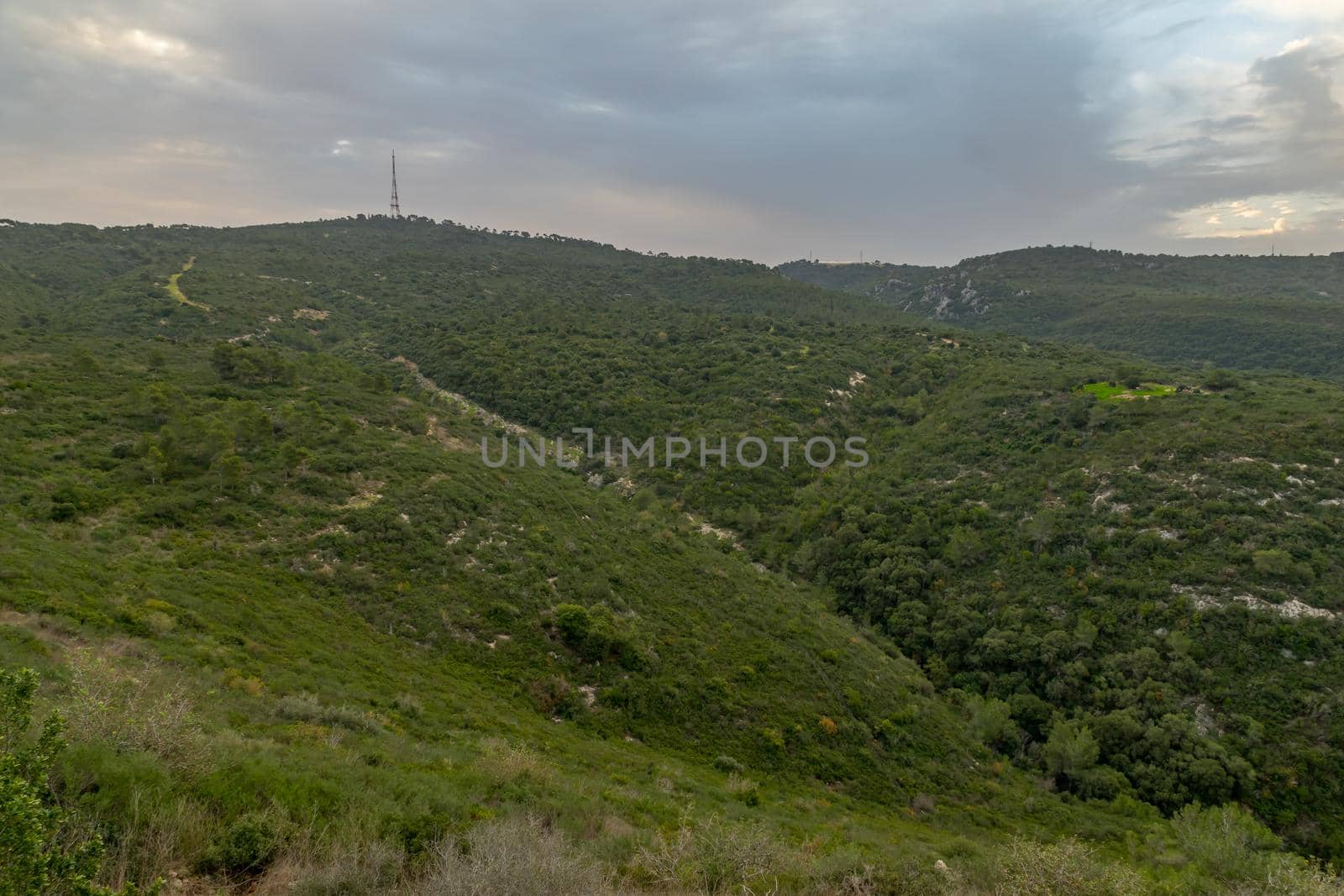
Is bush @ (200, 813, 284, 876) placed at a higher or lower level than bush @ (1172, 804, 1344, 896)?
higher

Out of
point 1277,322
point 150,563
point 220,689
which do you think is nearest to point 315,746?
point 220,689

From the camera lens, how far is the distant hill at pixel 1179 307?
9756 cm

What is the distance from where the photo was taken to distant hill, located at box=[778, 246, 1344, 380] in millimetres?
97562

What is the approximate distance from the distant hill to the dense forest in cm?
6138

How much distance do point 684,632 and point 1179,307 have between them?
496 feet

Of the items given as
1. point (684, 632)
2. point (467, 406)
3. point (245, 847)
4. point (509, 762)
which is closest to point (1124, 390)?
point (684, 632)

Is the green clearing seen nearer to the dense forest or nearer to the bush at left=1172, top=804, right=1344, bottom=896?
the dense forest

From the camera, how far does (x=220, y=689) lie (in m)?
12.6

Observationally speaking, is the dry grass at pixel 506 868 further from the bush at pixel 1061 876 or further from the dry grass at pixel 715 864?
the bush at pixel 1061 876

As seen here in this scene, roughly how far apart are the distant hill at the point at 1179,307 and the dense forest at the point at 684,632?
61.4 meters

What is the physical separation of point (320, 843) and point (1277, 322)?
6069 inches

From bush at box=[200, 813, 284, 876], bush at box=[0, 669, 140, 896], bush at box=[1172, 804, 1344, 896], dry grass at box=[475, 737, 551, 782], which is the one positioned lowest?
bush at box=[1172, 804, 1344, 896]

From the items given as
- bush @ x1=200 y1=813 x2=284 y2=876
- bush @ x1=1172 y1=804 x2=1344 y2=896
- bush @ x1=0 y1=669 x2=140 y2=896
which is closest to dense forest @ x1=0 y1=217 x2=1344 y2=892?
bush @ x1=200 y1=813 x2=284 y2=876

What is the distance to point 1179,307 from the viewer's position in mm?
120562
